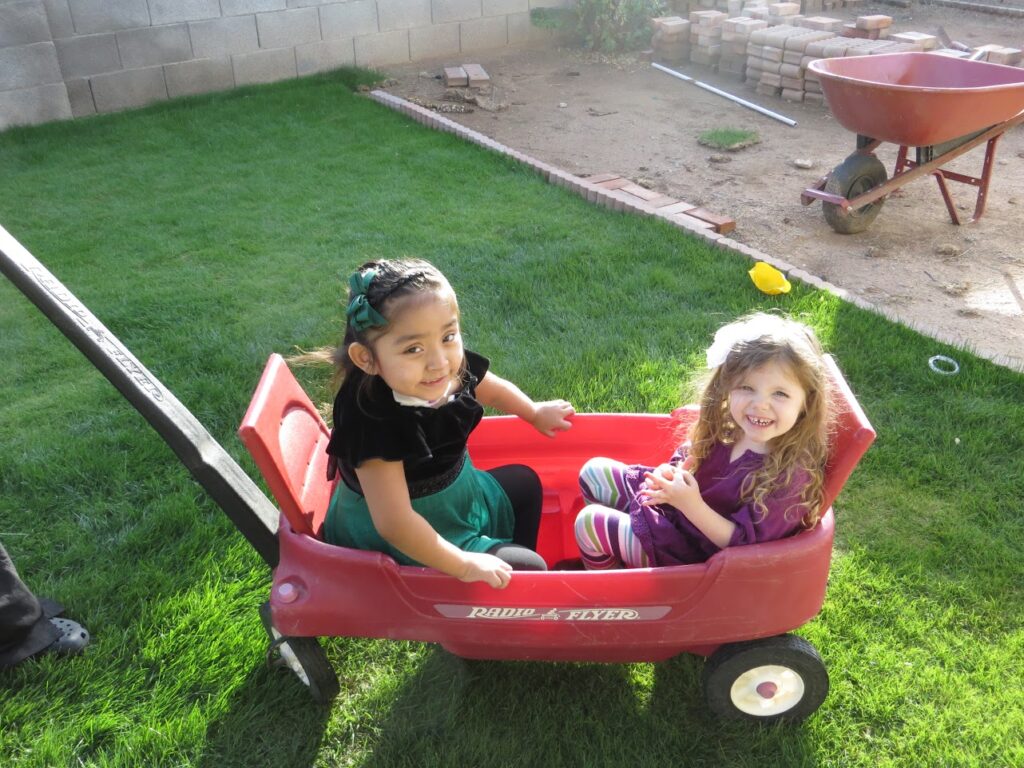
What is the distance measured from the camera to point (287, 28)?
6723 mm

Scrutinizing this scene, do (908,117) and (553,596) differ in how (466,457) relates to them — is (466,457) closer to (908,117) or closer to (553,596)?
(553,596)

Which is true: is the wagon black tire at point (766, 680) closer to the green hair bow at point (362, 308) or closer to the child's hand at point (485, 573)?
the child's hand at point (485, 573)

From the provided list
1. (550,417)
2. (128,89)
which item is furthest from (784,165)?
(128,89)

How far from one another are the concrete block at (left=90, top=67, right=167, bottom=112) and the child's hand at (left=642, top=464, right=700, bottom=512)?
5.82 meters

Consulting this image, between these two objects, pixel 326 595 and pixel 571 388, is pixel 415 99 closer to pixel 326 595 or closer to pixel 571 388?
pixel 571 388

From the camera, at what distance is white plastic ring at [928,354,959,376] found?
3071mm

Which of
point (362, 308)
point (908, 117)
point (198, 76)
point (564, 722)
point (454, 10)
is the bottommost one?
point (564, 722)

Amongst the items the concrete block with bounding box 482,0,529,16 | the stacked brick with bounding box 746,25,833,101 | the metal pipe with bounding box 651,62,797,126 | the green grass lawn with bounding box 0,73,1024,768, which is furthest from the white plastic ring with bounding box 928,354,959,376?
the concrete block with bounding box 482,0,529,16

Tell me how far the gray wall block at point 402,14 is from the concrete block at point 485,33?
39 centimetres

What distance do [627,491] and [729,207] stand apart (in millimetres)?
2990

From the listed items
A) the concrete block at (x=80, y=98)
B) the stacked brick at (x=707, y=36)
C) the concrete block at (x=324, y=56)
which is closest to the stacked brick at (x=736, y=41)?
the stacked brick at (x=707, y=36)

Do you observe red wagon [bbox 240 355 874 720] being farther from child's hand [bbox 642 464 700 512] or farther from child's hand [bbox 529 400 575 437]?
child's hand [bbox 529 400 575 437]

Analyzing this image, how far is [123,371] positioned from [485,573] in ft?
2.59

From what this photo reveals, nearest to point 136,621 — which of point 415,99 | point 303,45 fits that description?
point 415,99
